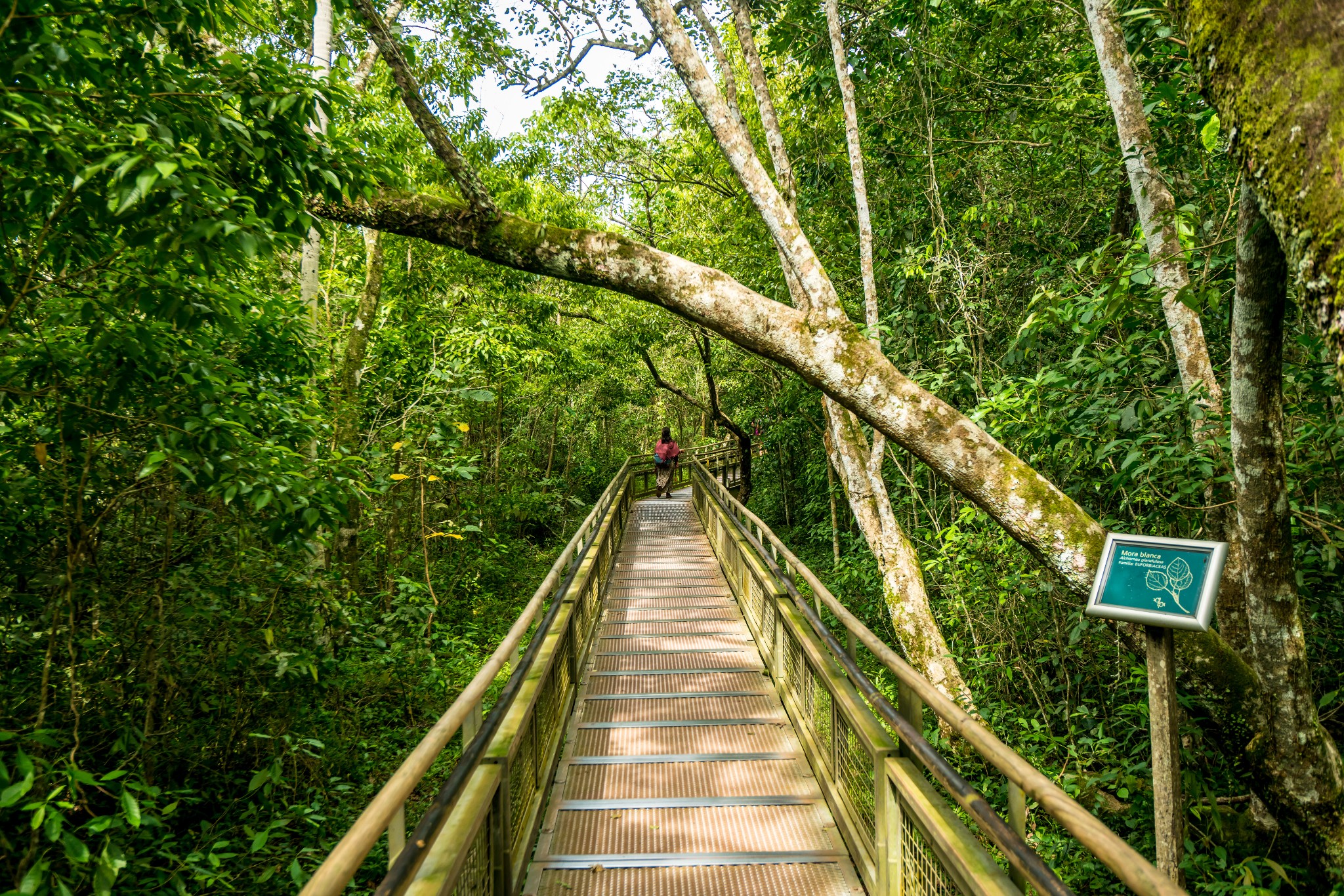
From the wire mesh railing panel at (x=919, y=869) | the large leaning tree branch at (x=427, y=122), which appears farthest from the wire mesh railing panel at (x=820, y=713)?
the large leaning tree branch at (x=427, y=122)

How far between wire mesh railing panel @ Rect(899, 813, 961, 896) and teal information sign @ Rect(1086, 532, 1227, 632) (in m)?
1.07

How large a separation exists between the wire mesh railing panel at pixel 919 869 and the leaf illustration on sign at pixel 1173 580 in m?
1.16

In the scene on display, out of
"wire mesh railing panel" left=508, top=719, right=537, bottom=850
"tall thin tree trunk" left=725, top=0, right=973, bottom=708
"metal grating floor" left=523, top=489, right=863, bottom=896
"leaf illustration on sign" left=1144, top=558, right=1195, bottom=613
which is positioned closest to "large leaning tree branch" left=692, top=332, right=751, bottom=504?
"tall thin tree trunk" left=725, top=0, right=973, bottom=708

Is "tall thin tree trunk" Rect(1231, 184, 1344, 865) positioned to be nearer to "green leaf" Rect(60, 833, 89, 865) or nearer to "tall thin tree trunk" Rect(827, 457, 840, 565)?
"green leaf" Rect(60, 833, 89, 865)

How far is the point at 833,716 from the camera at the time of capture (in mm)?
3650

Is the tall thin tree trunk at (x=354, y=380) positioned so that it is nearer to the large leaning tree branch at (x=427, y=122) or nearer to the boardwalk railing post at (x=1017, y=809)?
the large leaning tree branch at (x=427, y=122)

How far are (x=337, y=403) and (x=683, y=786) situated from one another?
4.70 m

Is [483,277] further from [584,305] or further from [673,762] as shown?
[673,762]

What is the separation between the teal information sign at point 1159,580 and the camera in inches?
74.2

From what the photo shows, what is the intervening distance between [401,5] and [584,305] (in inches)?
386

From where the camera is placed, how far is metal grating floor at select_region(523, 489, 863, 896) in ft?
9.93

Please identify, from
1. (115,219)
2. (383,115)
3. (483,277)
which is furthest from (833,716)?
(483,277)

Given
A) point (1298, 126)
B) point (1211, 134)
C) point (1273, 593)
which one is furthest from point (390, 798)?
point (1211, 134)

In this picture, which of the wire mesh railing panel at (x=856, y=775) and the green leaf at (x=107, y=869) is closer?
the green leaf at (x=107, y=869)
